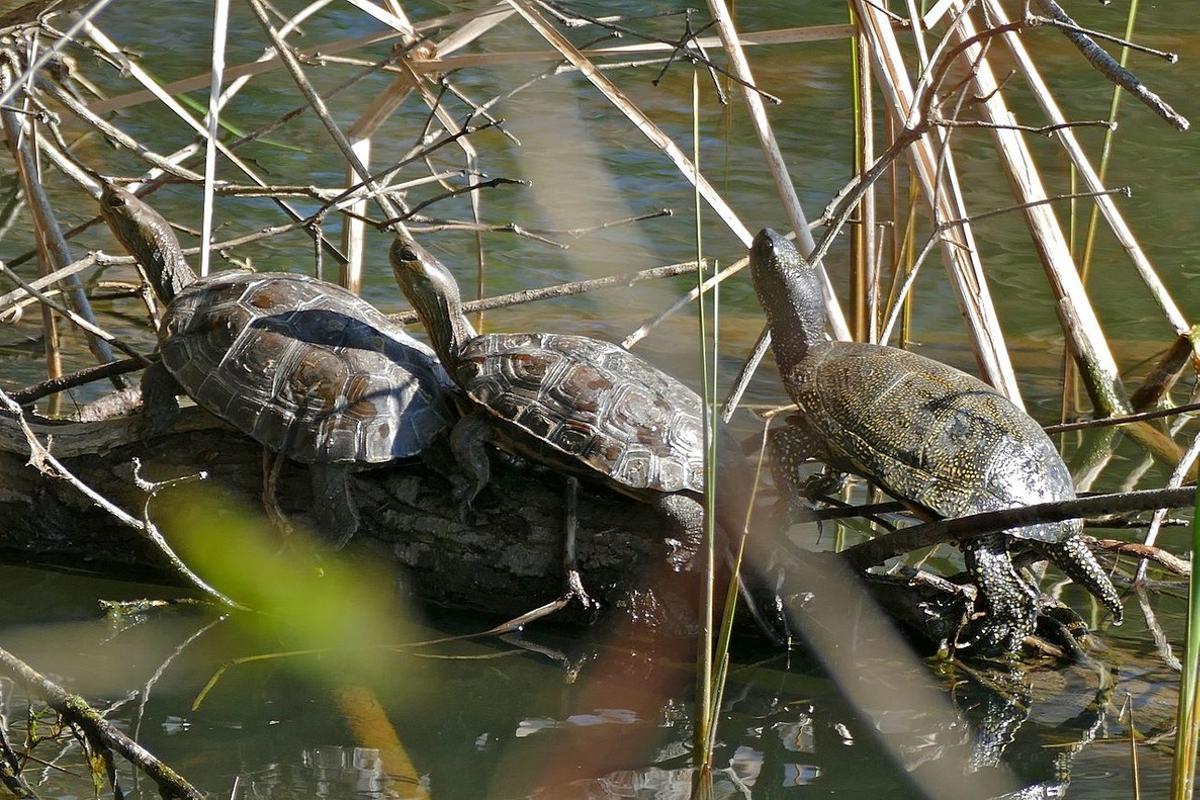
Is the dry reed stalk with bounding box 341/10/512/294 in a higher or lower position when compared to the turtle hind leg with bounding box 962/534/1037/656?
higher

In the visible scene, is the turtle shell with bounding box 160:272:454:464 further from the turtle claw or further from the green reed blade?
the green reed blade

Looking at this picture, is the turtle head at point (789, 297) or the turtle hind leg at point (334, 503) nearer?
the turtle hind leg at point (334, 503)

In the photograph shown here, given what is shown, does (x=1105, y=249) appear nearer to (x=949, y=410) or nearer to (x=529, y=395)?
(x=949, y=410)

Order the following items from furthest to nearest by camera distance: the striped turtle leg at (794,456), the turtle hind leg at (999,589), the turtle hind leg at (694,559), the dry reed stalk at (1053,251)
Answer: the dry reed stalk at (1053,251)
the striped turtle leg at (794,456)
the turtle hind leg at (694,559)
the turtle hind leg at (999,589)

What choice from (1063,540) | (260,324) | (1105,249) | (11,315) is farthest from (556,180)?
(1063,540)

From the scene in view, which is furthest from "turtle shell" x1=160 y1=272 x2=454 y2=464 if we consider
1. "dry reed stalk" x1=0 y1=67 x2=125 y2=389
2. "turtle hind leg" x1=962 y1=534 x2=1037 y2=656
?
"turtle hind leg" x1=962 y1=534 x2=1037 y2=656

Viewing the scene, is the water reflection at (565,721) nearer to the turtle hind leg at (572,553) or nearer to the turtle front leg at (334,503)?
the turtle hind leg at (572,553)

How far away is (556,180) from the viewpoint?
6625 millimetres

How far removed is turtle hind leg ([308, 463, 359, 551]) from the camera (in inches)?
119

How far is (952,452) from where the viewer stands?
2861 mm

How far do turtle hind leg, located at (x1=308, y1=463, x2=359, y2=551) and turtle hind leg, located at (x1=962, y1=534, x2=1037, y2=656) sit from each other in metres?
1.35

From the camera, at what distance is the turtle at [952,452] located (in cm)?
281

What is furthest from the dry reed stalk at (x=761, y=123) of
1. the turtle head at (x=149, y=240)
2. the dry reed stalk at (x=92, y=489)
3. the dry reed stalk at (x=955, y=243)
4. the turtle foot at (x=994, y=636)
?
the dry reed stalk at (x=92, y=489)

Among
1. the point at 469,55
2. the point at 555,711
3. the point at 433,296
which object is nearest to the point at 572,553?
the point at 555,711
